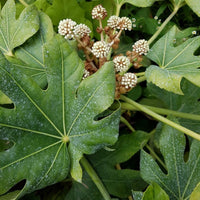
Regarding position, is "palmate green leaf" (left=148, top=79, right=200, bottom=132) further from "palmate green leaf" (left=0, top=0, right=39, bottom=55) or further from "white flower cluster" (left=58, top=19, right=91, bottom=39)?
"palmate green leaf" (left=0, top=0, right=39, bottom=55)

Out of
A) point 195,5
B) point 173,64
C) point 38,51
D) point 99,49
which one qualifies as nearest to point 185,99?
point 173,64

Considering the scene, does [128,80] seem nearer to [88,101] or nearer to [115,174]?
[88,101]

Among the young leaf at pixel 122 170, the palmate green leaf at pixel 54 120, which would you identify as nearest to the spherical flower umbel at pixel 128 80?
the palmate green leaf at pixel 54 120

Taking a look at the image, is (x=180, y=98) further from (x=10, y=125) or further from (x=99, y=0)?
(x=10, y=125)

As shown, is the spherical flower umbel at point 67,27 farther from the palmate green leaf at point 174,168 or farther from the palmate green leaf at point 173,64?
the palmate green leaf at point 174,168

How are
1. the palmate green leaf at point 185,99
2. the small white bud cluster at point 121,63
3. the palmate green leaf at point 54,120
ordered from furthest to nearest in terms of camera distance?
the palmate green leaf at point 185,99, the small white bud cluster at point 121,63, the palmate green leaf at point 54,120

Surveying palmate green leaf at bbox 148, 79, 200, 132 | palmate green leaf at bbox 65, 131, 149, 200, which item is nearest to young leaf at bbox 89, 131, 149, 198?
palmate green leaf at bbox 65, 131, 149, 200
